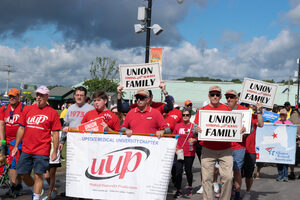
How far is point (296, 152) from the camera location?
11.7 m

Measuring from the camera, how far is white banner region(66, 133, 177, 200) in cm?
581

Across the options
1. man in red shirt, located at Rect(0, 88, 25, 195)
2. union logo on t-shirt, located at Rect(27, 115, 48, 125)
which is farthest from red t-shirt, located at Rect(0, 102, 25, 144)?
union logo on t-shirt, located at Rect(27, 115, 48, 125)

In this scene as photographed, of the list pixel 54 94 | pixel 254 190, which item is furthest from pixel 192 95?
pixel 254 190

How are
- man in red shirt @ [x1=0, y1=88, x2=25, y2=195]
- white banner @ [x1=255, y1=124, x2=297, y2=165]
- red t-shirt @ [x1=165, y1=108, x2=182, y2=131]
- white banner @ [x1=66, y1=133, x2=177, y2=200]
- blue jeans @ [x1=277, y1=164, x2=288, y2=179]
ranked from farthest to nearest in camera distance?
white banner @ [x1=255, y1=124, x2=297, y2=165]
blue jeans @ [x1=277, y1=164, x2=288, y2=179]
red t-shirt @ [x1=165, y1=108, x2=182, y2=131]
man in red shirt @ [x1=0, y1=88, x2=25, y2=195]
white banner @ [x1=66, y1=133, x2=177, y2=200]

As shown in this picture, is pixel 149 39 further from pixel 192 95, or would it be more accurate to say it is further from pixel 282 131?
pixel 192 95

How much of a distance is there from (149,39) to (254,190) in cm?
719

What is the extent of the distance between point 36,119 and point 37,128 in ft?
0.51

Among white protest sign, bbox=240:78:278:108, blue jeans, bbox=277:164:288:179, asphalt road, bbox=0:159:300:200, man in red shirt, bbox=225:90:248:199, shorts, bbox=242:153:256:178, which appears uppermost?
white protest sign, bbox=240:78:278:108

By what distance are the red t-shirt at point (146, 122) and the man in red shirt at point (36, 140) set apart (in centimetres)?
132

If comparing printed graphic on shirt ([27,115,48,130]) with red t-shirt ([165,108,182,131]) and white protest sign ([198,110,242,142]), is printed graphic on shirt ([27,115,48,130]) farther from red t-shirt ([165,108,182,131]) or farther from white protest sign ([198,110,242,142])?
red t-shirt ([165,108,182,131])

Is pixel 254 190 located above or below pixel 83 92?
below

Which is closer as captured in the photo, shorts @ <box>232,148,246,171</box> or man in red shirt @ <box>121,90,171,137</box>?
man in red shirt @ <box>121,90,171,137</box>

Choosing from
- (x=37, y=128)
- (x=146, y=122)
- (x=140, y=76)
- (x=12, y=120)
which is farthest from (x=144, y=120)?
(x=12, y=120)

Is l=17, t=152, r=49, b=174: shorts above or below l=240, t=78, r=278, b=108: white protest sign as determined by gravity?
below
